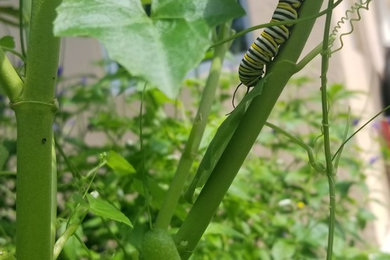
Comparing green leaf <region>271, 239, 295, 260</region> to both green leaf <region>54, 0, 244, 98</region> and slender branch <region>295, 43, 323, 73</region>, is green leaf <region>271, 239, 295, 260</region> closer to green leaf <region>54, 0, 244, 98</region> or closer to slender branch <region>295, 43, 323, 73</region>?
slender branch <region>295, 43, 323, 73</region>

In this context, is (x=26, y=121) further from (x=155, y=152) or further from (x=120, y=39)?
(x=155, y=152)

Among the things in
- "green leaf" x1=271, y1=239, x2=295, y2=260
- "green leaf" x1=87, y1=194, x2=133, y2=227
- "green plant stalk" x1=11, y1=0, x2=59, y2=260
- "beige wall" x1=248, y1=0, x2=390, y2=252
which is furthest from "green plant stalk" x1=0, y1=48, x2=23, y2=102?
"beige wall" x1=248, y1=0, x2=390, y2=252

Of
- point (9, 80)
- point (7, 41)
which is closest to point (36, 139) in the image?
point (9, 80)

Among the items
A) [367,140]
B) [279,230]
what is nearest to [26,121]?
[279,230]

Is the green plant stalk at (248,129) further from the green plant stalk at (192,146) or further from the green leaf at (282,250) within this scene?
the green leaf at (282,250)

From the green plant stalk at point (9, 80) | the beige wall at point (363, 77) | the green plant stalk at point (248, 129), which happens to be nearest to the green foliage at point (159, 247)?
the green plant stalk at point (248, 129)

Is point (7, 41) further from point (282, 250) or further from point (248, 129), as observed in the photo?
point (282, 250)
